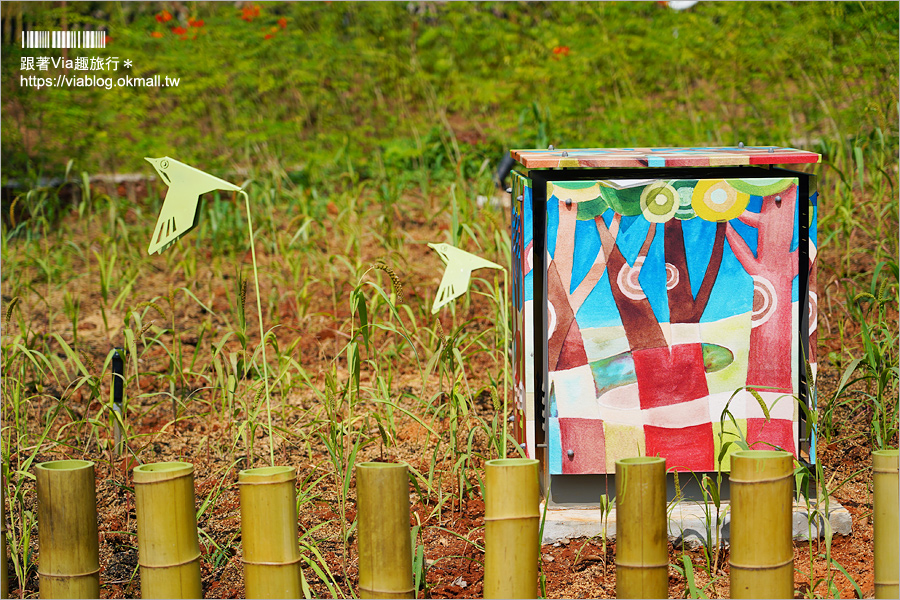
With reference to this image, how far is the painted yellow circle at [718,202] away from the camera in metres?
2.05

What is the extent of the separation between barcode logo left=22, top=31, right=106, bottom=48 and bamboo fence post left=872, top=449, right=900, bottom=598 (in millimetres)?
5534

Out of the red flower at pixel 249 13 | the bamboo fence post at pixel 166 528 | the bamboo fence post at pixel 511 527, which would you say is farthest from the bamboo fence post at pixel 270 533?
the red flower at pixel 249 13

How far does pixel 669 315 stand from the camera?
2.09 m

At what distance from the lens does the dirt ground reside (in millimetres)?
1985

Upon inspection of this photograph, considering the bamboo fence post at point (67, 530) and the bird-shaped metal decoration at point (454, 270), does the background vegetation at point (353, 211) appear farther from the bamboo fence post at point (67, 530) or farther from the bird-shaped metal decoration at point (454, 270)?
the bamboo fence post at point (67, 530)

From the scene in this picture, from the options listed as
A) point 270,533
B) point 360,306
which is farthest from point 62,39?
point 270,533

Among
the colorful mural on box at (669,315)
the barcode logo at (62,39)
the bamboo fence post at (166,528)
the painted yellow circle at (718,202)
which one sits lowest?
the bamboo fence post at (166,528)

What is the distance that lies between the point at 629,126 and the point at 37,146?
4237mm

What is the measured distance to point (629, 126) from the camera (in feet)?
18.3

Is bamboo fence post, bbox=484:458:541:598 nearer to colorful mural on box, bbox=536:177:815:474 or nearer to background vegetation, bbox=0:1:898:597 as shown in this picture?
background vegetation, bbox=0:1:898:597

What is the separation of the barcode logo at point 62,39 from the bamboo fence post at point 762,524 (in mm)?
5384

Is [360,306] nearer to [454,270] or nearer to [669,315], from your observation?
[454,270]

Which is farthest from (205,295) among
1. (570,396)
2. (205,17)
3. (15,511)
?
(205,17)

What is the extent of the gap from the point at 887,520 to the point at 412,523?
3.83 ft
